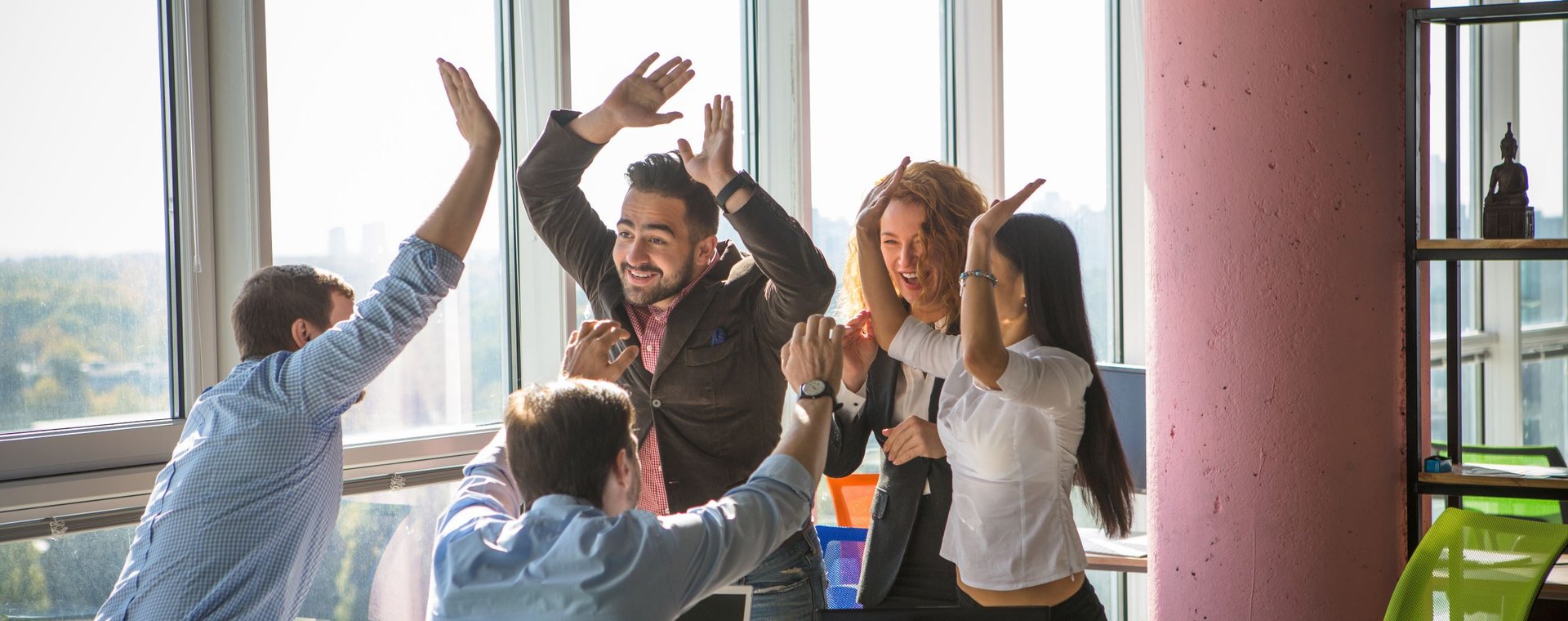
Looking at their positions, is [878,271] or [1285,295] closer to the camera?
[878,271]

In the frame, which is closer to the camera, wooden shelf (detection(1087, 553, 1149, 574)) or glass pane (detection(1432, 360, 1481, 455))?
wooden shelf (detection(1087, 553, 1149, 574))

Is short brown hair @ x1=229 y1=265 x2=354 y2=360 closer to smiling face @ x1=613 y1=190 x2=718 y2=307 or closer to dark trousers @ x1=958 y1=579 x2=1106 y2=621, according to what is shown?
smiling face @ x1=613 y1=190 x2=718 y2=307

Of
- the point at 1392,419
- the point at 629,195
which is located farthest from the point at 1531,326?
the point at 629,195

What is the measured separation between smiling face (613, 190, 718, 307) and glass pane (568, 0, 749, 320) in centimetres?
75

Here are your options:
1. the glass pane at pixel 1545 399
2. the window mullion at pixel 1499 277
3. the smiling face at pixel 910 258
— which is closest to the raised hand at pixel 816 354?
the smiling face at pixel 910 258

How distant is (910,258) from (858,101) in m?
1.47

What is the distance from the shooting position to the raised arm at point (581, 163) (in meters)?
2.36

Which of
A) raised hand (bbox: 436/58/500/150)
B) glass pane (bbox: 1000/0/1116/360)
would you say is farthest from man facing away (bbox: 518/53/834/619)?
glass pane (bbox: 1000/0/1116/360)

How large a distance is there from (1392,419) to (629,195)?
1947 millimetres

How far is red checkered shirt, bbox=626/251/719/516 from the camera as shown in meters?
2.47

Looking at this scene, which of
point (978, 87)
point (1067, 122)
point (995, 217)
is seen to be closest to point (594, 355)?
point (995, 217)

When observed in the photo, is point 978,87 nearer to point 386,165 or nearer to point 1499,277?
point 386,165

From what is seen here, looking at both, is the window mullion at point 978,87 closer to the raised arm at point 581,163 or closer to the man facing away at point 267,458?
the raised arm at point 581,163

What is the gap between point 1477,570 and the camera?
2.50m
